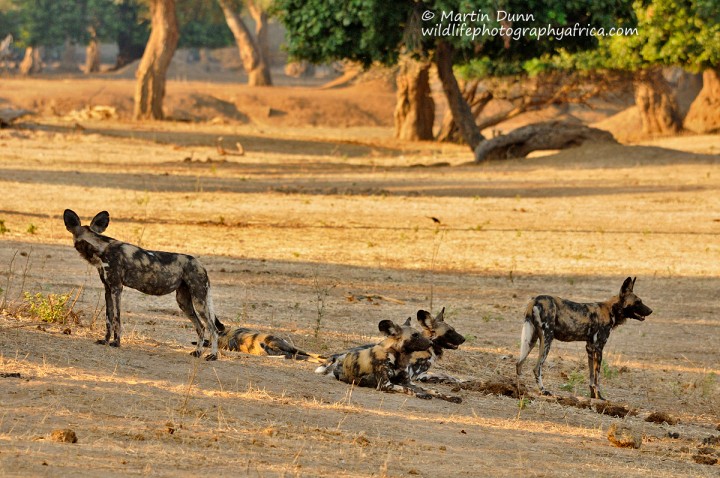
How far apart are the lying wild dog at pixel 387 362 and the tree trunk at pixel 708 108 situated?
1340 inches

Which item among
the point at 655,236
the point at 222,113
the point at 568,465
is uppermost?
the point at 222,113

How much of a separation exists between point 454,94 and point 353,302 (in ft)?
68.3

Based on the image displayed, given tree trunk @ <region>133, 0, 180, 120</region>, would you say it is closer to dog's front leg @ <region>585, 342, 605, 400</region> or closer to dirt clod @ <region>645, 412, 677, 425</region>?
dog's front leg @ <region>585, 342, 605, 400</region>

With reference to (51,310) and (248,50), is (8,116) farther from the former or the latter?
(51,310)

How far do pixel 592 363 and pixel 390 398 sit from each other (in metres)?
2.04

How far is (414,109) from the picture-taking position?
42.1m

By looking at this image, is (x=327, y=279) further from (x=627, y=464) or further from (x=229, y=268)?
(x=627, y=464)

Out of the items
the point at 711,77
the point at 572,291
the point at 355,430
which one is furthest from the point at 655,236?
the point at 711,77

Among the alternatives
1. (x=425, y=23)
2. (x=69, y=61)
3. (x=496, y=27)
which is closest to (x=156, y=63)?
(x=425, y=23)

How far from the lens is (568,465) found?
744 centimetres

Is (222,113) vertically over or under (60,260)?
over

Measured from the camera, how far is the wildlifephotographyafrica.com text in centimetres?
2920

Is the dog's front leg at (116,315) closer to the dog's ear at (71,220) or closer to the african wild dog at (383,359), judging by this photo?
the dog's ear at (71,220)

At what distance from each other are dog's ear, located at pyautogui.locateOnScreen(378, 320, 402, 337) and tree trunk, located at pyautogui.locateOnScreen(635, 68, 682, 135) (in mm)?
36031
